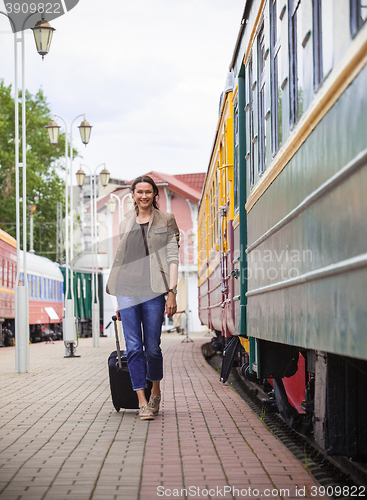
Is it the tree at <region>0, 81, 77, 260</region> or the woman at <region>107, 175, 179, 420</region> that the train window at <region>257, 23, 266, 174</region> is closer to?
the woman at <region>107, 175, 179, 420</region>

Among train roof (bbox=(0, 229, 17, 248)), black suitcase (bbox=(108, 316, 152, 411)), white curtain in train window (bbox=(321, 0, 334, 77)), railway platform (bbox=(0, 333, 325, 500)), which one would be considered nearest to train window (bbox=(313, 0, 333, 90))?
white curtain in train window (bbox=(321, 0, 334, 77))

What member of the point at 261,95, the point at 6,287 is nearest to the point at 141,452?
the point at 261,95

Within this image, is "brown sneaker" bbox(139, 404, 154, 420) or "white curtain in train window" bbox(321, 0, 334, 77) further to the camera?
"brown sneaker" bbox(139, 404, 154, 420)

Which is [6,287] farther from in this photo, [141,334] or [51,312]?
[141,334]

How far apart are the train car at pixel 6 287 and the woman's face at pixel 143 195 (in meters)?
17.1

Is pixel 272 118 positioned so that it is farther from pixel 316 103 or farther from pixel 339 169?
pixel 339 169

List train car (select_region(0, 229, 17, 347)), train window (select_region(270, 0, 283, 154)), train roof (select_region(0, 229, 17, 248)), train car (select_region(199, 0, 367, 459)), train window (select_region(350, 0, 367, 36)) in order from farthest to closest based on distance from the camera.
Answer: train roof (select_region(0, 229, 17, 248)) < train car (select_region(0, 229, 17, 347)) < train window (select_region(270, 0, 283, 154)) < train car (select_region(199, 0, 367, 459)) < train window (select_region(350, 0, 367, 36))

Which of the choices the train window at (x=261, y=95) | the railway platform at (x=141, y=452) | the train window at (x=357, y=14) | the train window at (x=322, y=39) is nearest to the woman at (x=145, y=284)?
the railway platform at (x=141, y=452)

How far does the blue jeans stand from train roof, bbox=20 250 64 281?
64.8ft

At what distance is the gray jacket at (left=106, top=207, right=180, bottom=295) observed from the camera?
605cm

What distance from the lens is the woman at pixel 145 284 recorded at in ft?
19.6

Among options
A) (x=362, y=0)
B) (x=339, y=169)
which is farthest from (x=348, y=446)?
(x=362, y=0)

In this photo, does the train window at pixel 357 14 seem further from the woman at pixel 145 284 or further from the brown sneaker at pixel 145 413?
the brown sneaker at pixel 145 413

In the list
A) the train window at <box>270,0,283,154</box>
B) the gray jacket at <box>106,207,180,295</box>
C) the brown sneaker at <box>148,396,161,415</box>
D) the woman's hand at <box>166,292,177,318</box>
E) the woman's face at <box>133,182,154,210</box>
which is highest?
the train window at <box>270,0,283,154</box>
